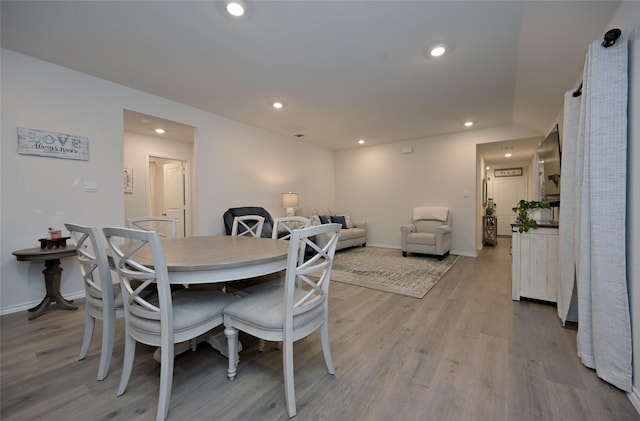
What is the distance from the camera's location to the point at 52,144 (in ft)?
8.98

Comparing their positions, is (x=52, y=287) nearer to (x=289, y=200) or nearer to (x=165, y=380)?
(x=165, y=380)

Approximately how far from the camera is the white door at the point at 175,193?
17.3 feet

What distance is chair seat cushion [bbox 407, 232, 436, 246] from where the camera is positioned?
15.6ft

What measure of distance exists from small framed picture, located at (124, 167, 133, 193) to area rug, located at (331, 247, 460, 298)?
3777 millimetres

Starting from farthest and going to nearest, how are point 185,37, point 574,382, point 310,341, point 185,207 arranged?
point 185,207 → point 185,37 → point 310,341 → point 574,382

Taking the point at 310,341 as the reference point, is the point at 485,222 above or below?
above

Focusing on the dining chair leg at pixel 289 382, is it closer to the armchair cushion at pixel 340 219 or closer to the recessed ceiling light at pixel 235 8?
the recessed ceiling light at pixel 235 8

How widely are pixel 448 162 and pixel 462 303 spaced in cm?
359

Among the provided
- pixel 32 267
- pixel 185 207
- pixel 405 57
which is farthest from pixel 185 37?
pixel 185 207

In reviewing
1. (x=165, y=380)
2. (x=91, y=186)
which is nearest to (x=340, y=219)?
(x=91, y=186)

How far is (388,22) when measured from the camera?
210 centimetres

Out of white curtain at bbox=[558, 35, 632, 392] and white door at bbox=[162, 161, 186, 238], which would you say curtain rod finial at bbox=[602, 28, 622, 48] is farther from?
white door at bbox=[162, 161, 186, 238]

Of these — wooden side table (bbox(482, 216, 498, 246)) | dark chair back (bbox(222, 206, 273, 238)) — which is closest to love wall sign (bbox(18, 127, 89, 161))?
dark chair back (bbox(222, 206, 273, 238))

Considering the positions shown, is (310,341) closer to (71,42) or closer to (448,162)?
(71,42)
